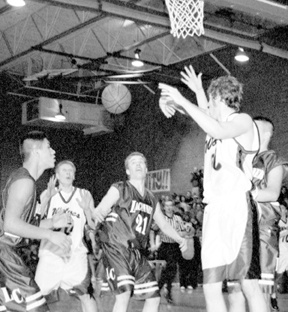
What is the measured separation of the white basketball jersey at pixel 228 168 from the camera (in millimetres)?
3957

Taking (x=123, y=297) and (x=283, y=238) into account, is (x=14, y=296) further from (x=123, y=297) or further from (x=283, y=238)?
(x=283, y=238)

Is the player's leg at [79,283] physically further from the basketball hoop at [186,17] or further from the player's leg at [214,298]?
the basketball hoop at [186,17]

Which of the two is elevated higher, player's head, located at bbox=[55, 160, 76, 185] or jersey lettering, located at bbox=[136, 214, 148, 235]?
player's head, located at bbox=[55, 160, 76, 185]

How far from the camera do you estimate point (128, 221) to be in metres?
5.36

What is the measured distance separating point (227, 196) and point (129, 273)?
162cm

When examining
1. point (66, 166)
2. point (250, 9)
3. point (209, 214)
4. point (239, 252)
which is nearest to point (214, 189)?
point (209, 214)

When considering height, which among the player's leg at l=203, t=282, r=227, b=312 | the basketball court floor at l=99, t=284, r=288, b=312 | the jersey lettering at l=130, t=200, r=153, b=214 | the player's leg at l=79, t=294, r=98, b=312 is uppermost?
the jersey lettering at l=130, t=200, r=153, b=214

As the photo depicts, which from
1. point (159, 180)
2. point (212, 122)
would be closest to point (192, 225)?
point (159, 180)

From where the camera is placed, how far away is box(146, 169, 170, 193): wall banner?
50.8 feet

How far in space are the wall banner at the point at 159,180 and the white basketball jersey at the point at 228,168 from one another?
1130 cm

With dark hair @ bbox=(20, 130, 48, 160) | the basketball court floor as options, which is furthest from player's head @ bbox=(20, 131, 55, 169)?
the basketball court floor

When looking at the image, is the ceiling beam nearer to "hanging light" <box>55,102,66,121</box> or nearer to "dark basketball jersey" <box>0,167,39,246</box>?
"hanging light" <box>55,102,66,121</box>

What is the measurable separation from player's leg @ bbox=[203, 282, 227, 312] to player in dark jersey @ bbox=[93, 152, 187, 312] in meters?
1.42

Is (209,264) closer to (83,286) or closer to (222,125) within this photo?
(222,125)
